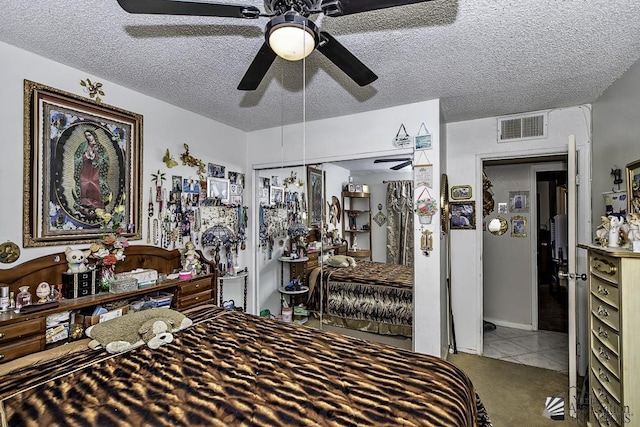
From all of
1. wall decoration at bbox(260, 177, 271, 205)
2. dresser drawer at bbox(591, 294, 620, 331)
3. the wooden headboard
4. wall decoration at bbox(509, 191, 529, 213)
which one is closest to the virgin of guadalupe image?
the wooden headboard

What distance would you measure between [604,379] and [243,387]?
2.22 meters

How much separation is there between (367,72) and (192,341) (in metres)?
1.87

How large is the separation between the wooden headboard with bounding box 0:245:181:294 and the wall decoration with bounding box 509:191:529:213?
4508 millimetres

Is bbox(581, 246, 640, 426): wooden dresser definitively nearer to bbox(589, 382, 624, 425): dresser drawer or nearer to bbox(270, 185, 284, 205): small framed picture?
bbox(589, 382, 624, 425): dresser drawer

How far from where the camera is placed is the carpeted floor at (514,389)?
2.35 metres

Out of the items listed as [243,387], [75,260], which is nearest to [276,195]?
[75,260]

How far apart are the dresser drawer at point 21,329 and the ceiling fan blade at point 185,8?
1.81m

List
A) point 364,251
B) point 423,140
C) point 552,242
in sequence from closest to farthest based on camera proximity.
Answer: point 423,140 → point 364,251 → point 552,242

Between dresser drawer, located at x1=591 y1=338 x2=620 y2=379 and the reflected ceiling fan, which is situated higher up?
the reflected ceiling fan

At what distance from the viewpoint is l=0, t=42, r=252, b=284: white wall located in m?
2.00

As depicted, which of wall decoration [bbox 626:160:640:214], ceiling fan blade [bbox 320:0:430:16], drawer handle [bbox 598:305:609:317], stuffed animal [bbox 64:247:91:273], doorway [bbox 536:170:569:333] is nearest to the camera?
ceiling fan blade [bbox 320:0:430:16]

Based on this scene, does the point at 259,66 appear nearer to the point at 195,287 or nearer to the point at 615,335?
the point at 195,287

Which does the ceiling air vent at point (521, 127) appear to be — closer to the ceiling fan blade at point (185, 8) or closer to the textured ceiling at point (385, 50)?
the textured ceiling at point (385, 50)

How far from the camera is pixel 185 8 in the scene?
117 cm
